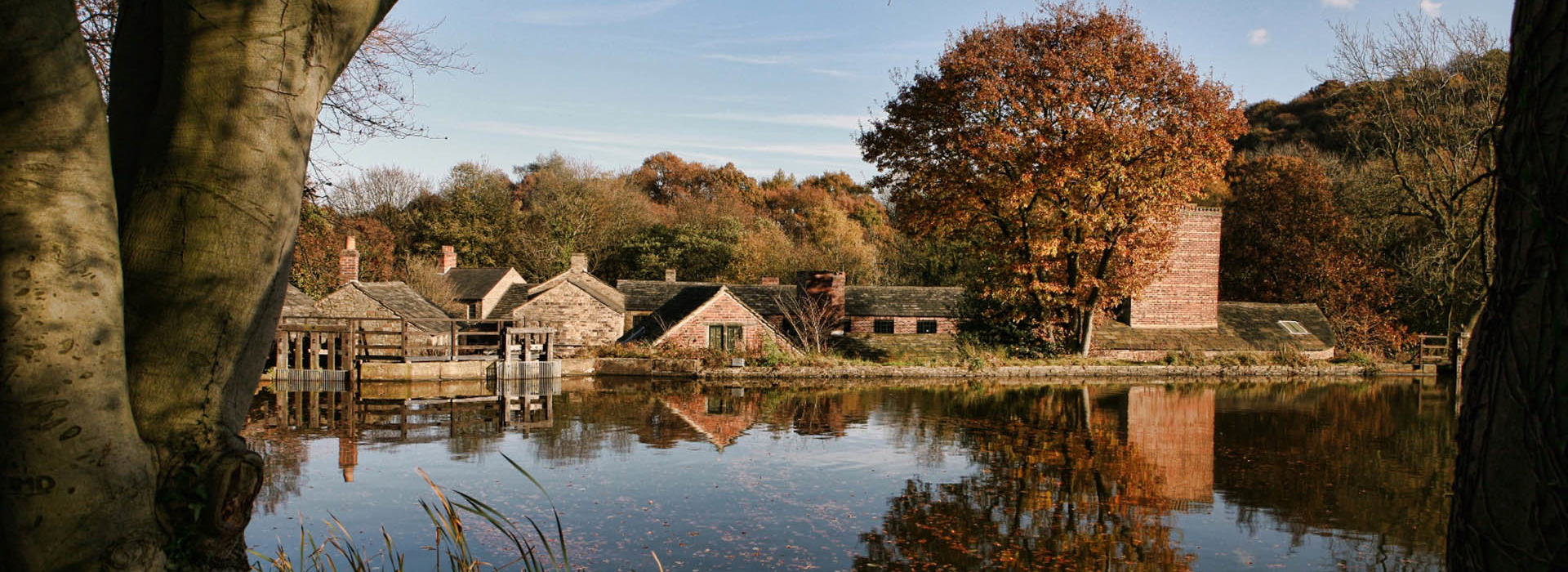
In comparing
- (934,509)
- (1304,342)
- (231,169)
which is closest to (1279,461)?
(934,509)

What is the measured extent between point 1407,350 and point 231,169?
41.3 m

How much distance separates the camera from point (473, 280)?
4116 centimetres

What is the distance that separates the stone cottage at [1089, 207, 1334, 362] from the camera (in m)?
33.9

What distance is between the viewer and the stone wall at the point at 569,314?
33625 mm

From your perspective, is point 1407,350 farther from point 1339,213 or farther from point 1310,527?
point 1310,527

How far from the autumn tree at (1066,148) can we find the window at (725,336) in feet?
23.5

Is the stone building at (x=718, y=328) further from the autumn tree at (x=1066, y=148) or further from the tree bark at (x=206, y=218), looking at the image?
the tree bark at (x=206, y=218)

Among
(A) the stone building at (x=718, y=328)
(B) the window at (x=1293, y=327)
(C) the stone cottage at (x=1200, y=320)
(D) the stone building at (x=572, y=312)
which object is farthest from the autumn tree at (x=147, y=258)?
(B) the window at (x=1293, y=327)

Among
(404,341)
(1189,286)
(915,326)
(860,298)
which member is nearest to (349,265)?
(404,341)

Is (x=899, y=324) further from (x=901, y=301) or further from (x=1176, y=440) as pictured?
(x=1176, y=440)

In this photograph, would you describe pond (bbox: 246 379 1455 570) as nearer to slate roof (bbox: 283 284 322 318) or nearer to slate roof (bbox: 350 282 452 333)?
slate roof (bbox: 283 284 322 318)

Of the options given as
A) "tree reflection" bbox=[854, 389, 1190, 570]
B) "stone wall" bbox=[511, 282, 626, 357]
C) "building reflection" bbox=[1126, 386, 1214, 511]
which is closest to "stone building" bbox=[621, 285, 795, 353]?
"stone wall" bbox=[511, 282, 626, 357]

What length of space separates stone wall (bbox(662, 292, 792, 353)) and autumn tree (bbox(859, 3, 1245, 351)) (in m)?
6.51

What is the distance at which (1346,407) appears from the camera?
21812 millimetres
